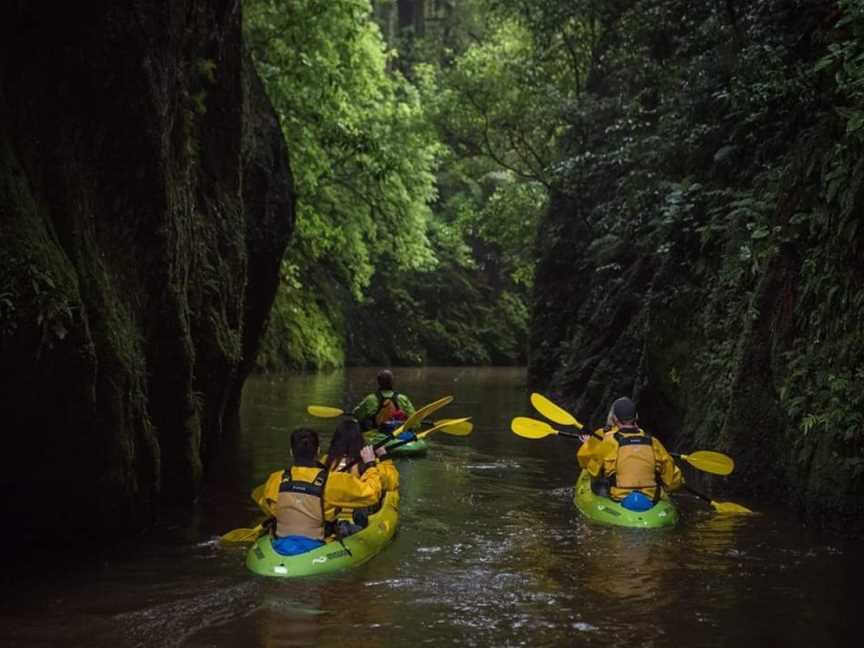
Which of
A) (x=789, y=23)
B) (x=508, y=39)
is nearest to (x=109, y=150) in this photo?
(x=789, y=23)

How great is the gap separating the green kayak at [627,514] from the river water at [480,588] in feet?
0.52

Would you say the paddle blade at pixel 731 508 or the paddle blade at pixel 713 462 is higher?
the paddle blade at pixel 713 462

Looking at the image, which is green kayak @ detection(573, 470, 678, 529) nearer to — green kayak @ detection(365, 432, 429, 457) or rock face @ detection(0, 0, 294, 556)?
rock face @ detection(0, 0, 294, 556)

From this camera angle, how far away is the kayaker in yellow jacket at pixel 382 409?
14758mm

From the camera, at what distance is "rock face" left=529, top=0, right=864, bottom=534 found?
8953 mm

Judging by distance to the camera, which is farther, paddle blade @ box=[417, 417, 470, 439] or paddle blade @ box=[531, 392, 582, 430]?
paddle blade @ box=[417, 417, 470, 439]

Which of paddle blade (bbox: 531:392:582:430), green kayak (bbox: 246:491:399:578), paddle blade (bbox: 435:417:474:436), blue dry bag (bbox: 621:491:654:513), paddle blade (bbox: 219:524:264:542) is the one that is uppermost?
paddle blade (bbox: 531:392:582:430)

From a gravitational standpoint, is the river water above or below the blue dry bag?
below

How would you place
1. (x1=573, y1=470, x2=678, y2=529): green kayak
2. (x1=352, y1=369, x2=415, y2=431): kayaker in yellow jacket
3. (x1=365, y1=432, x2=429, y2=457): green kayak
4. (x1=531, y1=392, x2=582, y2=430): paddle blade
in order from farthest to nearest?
(x1=352, y1=369, x2=415, y2=431): kayaker in yellow jacket → (x1=365, y1=432, x2=429, y2=457): green kayak → (x1=531, y1=392, x2=582, y2=430): paddle blade → (x1=573, y1=470, x2=678, y2=529): green kayak

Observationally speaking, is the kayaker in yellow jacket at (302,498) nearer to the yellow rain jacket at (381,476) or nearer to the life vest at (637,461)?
the yellow rain jacket at (381,476)

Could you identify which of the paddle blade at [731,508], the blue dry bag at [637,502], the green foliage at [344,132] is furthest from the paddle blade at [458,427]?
the green foliage at [344,132]

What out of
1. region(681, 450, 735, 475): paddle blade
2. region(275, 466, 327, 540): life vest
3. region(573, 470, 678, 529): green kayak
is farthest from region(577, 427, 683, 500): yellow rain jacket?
region(275, 466, 327, 540): life vest

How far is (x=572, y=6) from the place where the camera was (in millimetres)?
21000

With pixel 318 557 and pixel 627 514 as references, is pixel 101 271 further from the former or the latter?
pixel 627 514
